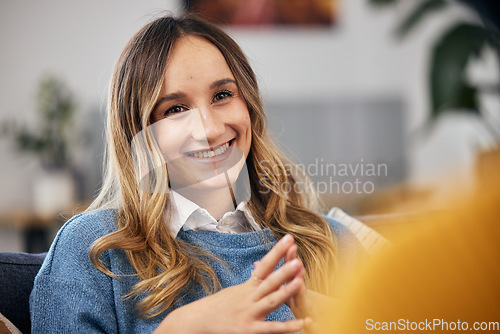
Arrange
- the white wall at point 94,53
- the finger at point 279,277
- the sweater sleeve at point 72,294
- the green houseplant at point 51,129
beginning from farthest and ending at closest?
the green houseplant at point 51,129 < the white wall at point 94,53 < the sweater sleeve at point 72,294 < the finger at point 279,277

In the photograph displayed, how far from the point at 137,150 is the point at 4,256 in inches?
7.7

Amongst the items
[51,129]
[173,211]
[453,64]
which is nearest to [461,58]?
[453,64]

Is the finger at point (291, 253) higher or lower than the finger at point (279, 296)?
higher

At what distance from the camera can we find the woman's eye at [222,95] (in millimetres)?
487

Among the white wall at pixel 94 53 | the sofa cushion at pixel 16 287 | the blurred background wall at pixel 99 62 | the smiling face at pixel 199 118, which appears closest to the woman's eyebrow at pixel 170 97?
the smiling face at pixel 199 118

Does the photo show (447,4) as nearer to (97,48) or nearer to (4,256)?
(4,256)

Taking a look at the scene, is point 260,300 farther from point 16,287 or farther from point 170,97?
point 16,287

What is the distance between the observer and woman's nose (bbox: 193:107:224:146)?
477mm

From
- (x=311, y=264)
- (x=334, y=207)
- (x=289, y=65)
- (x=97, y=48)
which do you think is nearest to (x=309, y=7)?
(x=289, y=65)

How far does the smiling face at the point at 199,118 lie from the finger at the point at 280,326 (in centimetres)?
16

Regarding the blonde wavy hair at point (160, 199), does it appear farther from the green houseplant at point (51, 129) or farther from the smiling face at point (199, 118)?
the green houseplant at point (51, 129)

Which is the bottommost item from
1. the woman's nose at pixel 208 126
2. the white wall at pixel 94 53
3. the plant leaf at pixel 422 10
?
the woman's nose at pixel 208 126

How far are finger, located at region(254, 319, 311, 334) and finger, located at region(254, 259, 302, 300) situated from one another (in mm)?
21

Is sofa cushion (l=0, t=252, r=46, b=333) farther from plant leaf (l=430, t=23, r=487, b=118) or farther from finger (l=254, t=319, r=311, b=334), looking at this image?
plant leaf (l=430, t=23, r=487, b=118)
